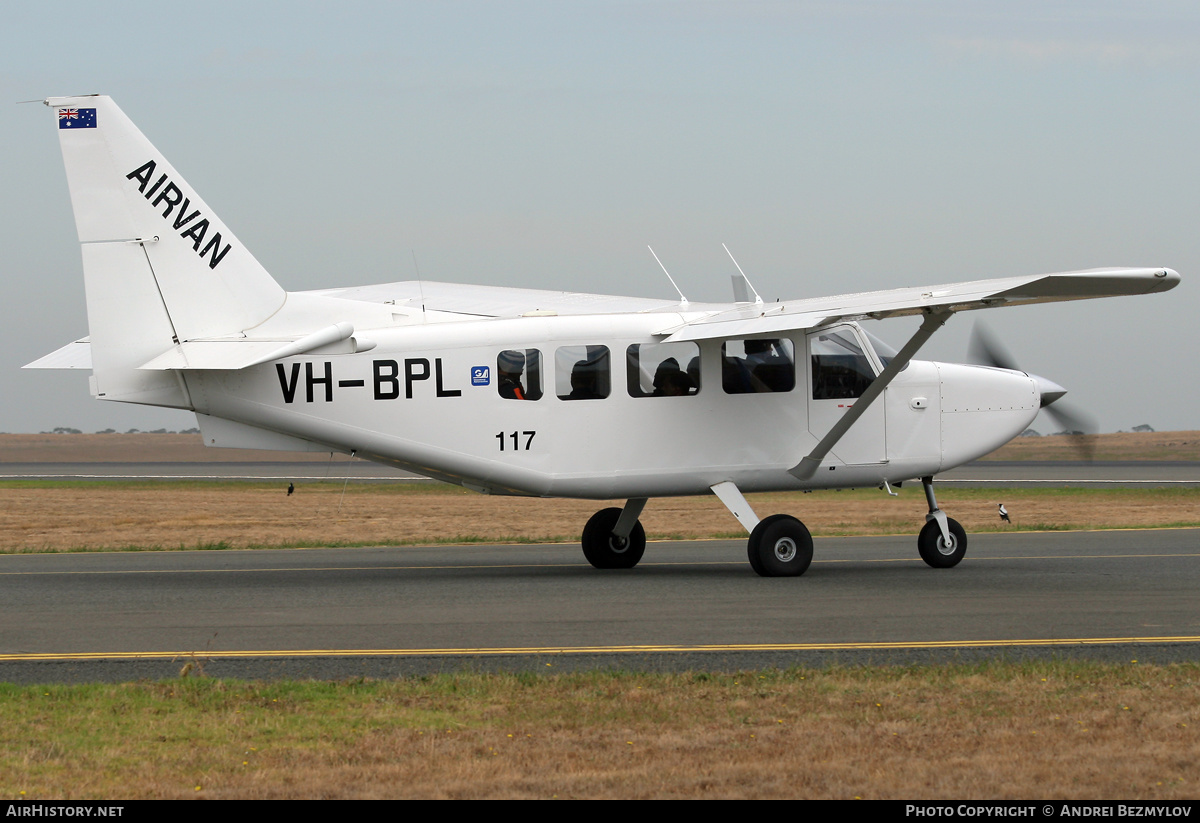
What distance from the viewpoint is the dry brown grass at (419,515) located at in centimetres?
2669

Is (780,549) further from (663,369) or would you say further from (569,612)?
(569,612)

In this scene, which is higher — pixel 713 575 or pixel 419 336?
pixel 419 336

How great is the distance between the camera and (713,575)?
680 inches

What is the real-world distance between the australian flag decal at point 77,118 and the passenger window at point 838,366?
9.61m

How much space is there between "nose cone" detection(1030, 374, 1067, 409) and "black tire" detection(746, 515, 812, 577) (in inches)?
190

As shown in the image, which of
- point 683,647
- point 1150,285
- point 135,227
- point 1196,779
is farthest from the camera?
point 135,227

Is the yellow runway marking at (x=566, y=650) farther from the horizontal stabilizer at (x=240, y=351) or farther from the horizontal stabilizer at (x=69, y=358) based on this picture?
the horizontal stabilizer at (x=69, y=358)

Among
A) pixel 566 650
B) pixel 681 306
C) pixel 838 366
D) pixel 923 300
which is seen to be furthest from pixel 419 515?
pixel 566 650

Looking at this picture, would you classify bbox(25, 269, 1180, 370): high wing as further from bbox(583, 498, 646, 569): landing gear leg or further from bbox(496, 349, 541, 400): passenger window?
bbox(583, 498, 646, 569): landing gear leg

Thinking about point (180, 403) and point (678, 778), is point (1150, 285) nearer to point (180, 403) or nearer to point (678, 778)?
point (678, 778)

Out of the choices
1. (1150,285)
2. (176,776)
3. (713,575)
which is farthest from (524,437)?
(176,776)

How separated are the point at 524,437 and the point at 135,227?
5471 mm

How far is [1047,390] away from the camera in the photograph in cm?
1898

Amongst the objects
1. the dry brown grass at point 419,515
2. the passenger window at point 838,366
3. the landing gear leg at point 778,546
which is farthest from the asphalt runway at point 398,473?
the landing gear leg at point 778,546
